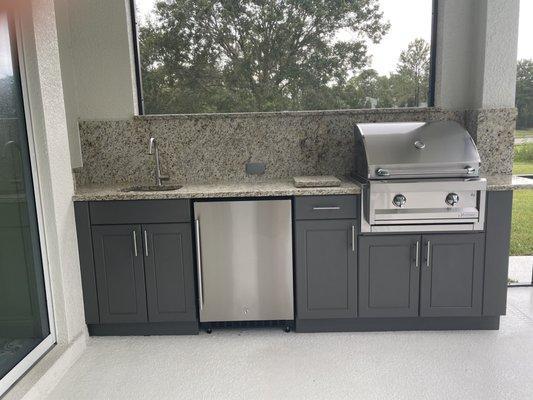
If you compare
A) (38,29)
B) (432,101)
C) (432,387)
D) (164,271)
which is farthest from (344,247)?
(38,29)

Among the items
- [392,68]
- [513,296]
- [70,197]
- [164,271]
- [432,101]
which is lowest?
[513,296]

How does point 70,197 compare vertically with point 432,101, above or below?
below

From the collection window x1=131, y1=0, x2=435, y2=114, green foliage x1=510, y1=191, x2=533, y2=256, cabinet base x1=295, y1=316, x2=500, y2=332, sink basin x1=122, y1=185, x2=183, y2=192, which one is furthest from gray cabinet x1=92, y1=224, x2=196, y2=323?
green foliage x1=510, y1=191, x2=533, y2=256

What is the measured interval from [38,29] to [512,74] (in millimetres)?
2883

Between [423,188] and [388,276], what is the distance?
1.87 feet

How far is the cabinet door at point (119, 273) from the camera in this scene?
2.70m

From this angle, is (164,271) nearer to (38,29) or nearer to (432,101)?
(38,29)

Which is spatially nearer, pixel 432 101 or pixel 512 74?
pixel 512 74

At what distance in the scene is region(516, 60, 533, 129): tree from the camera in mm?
3322

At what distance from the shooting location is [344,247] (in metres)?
2.69

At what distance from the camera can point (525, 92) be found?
335 cm

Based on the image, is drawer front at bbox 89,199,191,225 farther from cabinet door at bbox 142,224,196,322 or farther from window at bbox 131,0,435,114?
window at bbox 131,0,435,114

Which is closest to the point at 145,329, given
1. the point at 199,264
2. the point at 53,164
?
the point at 199,264

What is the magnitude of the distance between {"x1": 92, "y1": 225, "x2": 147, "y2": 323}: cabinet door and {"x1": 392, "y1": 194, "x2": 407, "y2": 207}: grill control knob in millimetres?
1523
